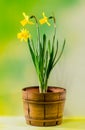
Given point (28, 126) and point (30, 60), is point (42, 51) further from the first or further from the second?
point (28, 126)

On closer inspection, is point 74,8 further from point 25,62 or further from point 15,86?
point 15,86

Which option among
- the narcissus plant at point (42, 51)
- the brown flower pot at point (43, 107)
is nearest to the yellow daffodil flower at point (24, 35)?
the narcissus plant at point (42, 51)

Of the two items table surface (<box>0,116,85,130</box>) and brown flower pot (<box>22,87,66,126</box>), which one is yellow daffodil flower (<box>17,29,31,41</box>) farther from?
table surface (<box>0,116,85,130</box>)

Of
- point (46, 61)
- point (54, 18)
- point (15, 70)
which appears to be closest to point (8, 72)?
point (15, 70)

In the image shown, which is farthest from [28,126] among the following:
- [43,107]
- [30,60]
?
[30,60]

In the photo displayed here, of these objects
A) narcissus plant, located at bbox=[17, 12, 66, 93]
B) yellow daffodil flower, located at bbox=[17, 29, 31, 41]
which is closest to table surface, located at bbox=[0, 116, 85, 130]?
narcissus plant, located at bbox=[17, 12, 66, 93]

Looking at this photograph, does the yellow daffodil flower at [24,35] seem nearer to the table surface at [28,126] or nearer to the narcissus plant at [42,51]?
the narcissus plant at [42,51]
